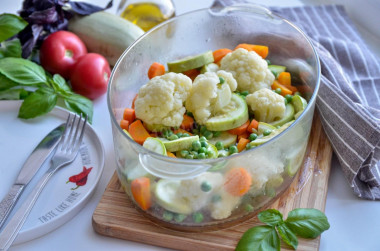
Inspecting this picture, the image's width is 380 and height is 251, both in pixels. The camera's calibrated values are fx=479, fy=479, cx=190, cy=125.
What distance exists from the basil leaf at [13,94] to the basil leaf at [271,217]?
3.27 ft

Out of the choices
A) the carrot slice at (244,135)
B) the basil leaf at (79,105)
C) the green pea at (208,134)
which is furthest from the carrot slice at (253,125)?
the basil leaf at (79,105)

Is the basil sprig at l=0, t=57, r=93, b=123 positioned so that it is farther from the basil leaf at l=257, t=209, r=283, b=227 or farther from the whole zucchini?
the basil leaf at l=257, t=209, r=283, b=227

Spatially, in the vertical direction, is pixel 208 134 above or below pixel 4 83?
above

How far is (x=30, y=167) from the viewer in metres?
1.46

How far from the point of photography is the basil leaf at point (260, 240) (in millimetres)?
1217

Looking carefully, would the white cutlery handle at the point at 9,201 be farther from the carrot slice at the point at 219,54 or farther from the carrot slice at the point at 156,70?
the carrot slice at the point at 219,54

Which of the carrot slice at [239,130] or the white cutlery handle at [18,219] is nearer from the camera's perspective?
the white cutlery handle at [18,219]

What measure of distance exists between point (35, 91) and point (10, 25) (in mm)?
306

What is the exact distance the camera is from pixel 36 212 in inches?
54.2

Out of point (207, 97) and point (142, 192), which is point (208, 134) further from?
point (142, 192)

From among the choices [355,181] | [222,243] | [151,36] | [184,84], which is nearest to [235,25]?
[151,36]

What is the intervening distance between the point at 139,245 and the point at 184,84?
487 millimetres

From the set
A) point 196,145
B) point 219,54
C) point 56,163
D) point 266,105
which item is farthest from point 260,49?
point 56,163

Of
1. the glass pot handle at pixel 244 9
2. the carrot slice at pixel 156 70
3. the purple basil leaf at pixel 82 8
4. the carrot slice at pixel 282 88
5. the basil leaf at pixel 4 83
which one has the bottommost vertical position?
the basil leaf at pixel 4 83
